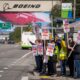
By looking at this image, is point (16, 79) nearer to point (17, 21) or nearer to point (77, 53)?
point (77, 53)

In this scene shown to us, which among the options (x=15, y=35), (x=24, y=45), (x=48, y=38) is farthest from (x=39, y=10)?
(x=48, y=38)

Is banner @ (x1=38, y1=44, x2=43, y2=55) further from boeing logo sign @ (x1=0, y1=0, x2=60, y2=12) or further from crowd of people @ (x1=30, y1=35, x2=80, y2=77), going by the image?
boeing logo sign @ (x1=0, y1=0, x2=60, y2=12)

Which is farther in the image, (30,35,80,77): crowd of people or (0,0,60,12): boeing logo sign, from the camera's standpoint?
(0,0,60,12): boeing logo sign

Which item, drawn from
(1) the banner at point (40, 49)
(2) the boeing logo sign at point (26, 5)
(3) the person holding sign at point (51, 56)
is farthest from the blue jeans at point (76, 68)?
(2) the boeing logo sign at point (26, 5)

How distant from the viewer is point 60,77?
67.9ft

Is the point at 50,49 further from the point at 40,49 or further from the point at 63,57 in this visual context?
the point at 40,49

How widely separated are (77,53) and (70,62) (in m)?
0.92

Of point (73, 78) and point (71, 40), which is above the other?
point (71, 40)

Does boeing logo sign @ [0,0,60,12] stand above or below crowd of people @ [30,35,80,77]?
above

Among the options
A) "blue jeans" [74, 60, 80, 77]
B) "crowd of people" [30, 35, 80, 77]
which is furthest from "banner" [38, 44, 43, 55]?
"blue jeans" [74, 60, 80, 77]

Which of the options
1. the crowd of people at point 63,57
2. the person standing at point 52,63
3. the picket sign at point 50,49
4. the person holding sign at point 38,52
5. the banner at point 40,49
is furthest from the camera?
the person holding sign at point 38,52

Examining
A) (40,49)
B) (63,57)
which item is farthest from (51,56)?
(40,49)

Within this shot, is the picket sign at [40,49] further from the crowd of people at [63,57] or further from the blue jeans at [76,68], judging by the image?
the blue jeans at [76,68]

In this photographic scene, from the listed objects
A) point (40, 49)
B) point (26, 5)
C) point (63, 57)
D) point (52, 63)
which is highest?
point (26, 5)
